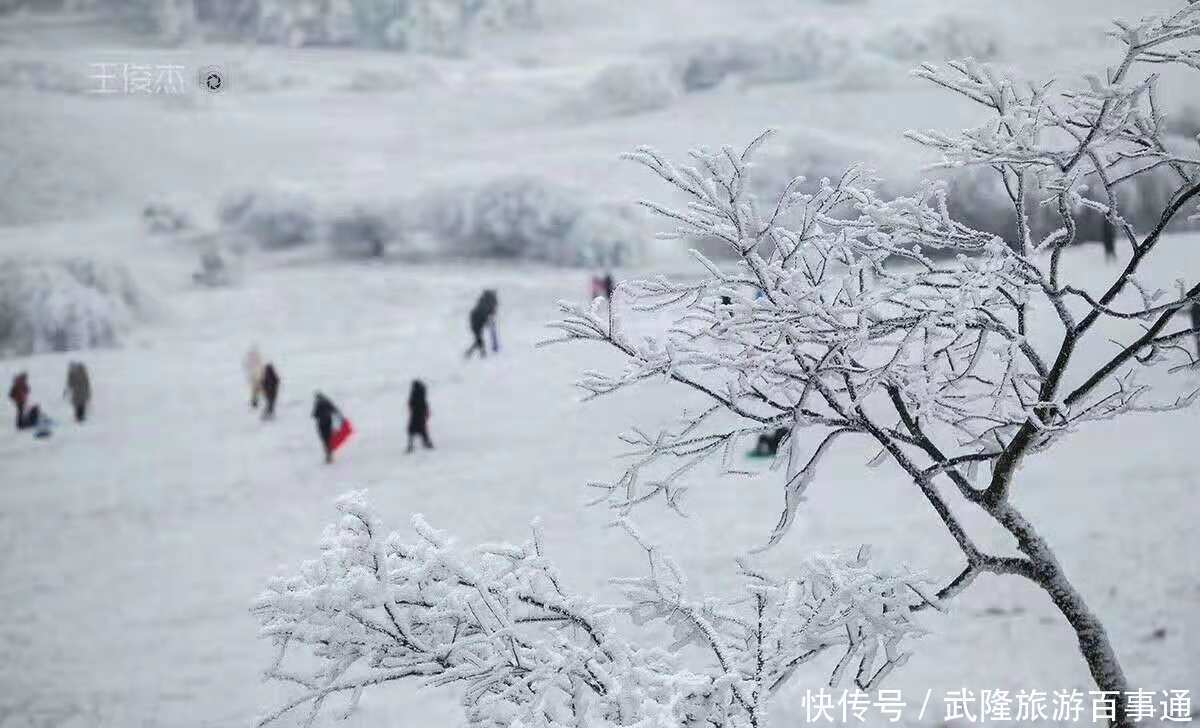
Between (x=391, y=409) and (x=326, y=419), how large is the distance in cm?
208

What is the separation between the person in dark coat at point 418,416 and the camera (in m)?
9.91

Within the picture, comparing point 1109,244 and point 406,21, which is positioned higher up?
point 406,21

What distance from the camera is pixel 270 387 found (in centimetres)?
1207

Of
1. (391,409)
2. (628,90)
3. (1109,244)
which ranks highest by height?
(628,90)

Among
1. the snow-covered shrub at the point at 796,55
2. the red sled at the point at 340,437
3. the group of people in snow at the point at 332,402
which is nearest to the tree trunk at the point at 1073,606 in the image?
the group of people in snow at the point at 332,402

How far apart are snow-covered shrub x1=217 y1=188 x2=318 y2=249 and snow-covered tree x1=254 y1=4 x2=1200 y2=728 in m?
20.7

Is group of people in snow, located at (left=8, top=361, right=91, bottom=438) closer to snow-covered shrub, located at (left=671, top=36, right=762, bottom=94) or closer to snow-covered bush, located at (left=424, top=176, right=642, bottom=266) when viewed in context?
snow-covered bush, located at (left=424, top=176, right=642, bottom=266)

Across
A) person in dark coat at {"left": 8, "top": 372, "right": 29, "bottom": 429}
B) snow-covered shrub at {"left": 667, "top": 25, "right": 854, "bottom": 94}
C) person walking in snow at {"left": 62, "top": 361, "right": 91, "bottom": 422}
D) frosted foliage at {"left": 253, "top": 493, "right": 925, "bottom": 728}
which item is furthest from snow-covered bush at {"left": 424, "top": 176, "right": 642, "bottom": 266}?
frosted foliage at {"left": 253, "top": 493, "right": 925, "bottom": 728}

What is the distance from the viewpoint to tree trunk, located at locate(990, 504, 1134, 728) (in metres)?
2.98

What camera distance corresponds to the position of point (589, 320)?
2.68 meters

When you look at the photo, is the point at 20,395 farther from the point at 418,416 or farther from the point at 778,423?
the point at 778,423

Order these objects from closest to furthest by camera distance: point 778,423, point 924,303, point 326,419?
point 778,423
point 924,303
point 326,419

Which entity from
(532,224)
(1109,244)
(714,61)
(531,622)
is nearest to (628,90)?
(714,61)

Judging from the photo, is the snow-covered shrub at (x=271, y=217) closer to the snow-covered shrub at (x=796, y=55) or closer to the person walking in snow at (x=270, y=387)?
the person walking in snow at (x=270, y=387)
